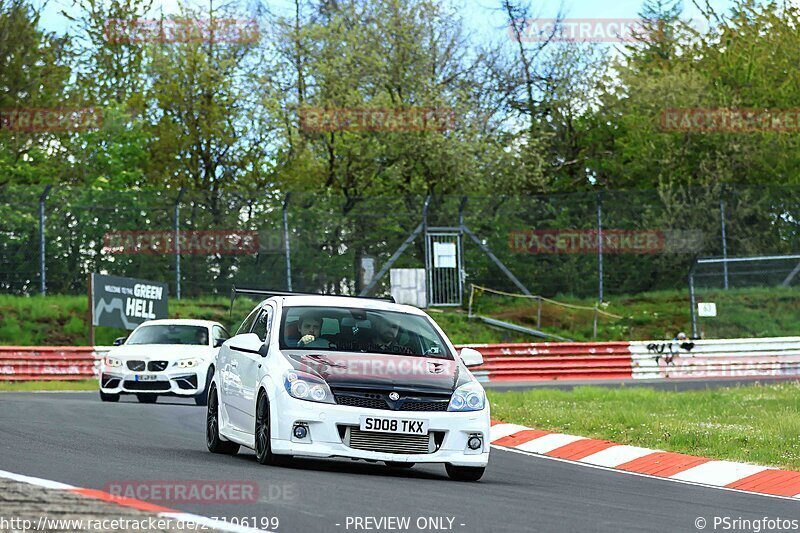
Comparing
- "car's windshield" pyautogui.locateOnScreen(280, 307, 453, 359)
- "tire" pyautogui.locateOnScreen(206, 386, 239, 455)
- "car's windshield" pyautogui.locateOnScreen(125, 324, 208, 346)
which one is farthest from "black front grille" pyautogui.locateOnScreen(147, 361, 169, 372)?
"car's windshield" pyautogui.locateOnScreen(280, 307, 453, 359)

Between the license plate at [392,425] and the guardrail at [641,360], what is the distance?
20.4 meters

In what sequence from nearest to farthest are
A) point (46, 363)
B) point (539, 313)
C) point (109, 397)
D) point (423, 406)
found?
point (423, 406)
point (109, 397)
point (46, 363)
point (539, 313)

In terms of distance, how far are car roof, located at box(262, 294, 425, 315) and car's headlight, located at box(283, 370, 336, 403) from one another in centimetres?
141

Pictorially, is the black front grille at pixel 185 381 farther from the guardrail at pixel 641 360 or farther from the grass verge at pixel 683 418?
the guardrail at pixel 641 360

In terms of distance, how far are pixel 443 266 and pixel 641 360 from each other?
22.5 ft

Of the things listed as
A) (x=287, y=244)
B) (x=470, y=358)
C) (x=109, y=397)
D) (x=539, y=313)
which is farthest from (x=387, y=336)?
(x=539, y=313)

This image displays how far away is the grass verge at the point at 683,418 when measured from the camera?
14578 millimetres

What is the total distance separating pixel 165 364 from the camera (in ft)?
74.2

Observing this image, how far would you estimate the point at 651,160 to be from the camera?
159 feet

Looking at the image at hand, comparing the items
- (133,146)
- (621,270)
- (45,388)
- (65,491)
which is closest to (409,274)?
(621,270)

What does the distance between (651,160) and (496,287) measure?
12.2 m

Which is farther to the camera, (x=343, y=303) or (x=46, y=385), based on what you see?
(x=46, y=385)

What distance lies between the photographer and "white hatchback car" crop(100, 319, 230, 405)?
22.5m

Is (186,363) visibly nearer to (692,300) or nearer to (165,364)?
(165,364)
